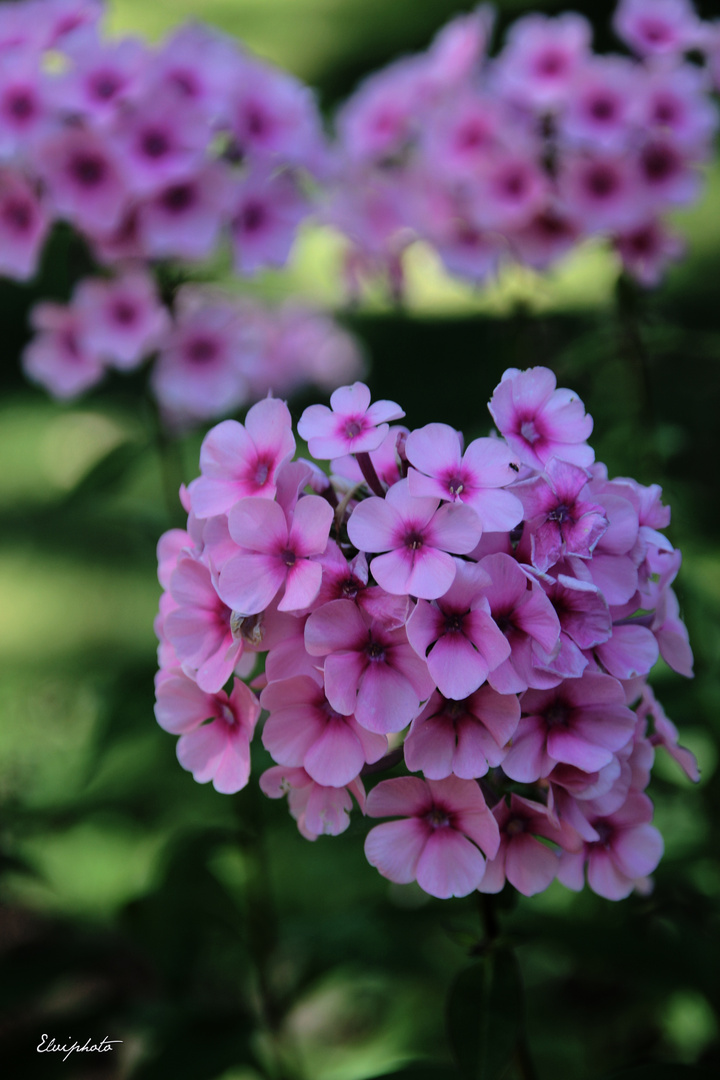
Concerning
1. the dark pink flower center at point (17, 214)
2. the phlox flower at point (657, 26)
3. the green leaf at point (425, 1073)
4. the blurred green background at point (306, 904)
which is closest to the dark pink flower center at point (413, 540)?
the blurred green background at point (306, 904)

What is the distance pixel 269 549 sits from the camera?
30.5 inches

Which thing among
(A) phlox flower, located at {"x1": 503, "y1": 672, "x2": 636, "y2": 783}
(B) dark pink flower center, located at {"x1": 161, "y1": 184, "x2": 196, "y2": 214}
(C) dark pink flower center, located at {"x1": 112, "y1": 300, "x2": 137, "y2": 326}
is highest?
(B) dark pink flower center, located at {"x1": 161, "y1": 184, "x2": 196, "y2": 214}

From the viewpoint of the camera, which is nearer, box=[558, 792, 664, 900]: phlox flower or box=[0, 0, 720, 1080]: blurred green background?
box=[558, 792, 664, 900]: phlox flower

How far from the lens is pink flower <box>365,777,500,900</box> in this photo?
78cm

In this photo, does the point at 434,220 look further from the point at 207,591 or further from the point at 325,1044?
the point at 325,1044

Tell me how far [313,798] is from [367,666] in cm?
14

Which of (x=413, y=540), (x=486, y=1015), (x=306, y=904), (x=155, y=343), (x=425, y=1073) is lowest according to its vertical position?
→ (x=306, y=904)

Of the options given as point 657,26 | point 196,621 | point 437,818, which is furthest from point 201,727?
point 657,26

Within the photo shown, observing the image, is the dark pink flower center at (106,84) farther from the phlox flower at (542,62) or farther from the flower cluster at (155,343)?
Result: the phlox flower at (542,62)

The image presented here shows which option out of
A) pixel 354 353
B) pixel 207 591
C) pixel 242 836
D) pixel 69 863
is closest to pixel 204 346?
pixel 242 836

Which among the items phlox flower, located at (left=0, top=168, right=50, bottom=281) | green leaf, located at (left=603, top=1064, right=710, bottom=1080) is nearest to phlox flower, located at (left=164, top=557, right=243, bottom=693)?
green leaf, located at (left=603, top=1064, right=710, bottom=1080)

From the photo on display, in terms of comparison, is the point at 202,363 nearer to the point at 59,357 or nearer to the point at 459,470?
the point at 59,357

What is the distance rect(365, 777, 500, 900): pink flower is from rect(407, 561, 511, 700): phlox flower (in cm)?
10

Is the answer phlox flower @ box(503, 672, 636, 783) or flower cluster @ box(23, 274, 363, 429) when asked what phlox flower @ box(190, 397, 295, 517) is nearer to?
phlox flower @ box(503, 672, 636, 783)
